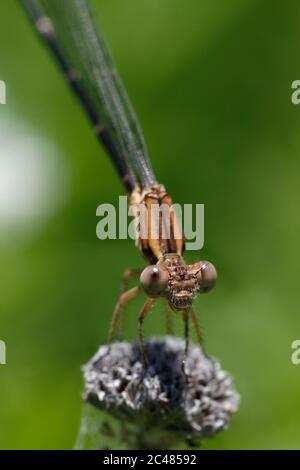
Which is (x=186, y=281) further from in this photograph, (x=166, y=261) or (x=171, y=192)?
(x=171, y=192)

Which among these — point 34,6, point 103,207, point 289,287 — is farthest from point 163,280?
point 34,6

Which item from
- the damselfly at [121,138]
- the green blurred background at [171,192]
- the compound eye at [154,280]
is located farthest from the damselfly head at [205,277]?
the green blurred background at [171,192]

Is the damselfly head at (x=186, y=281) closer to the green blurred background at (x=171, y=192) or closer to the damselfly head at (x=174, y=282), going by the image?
the damselfly head at (x=174, y=282)

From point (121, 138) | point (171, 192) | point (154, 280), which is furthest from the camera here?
point (171, 192)

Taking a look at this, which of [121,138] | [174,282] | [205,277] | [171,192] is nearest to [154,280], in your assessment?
[174,282]

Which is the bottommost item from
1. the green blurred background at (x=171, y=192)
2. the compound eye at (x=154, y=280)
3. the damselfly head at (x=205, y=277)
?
the compound eye at (x=154, y=280)

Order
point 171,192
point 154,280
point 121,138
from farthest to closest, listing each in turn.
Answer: point 171,192 → point 121,138 → point 154,280

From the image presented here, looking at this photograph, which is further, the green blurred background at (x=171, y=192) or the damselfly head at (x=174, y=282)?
the green blurred background at (x=171, y=192)

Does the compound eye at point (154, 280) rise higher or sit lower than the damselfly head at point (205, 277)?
lower

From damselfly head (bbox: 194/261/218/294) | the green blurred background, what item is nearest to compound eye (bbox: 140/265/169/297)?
damselfly head (bbox: 194/261/218/294)
